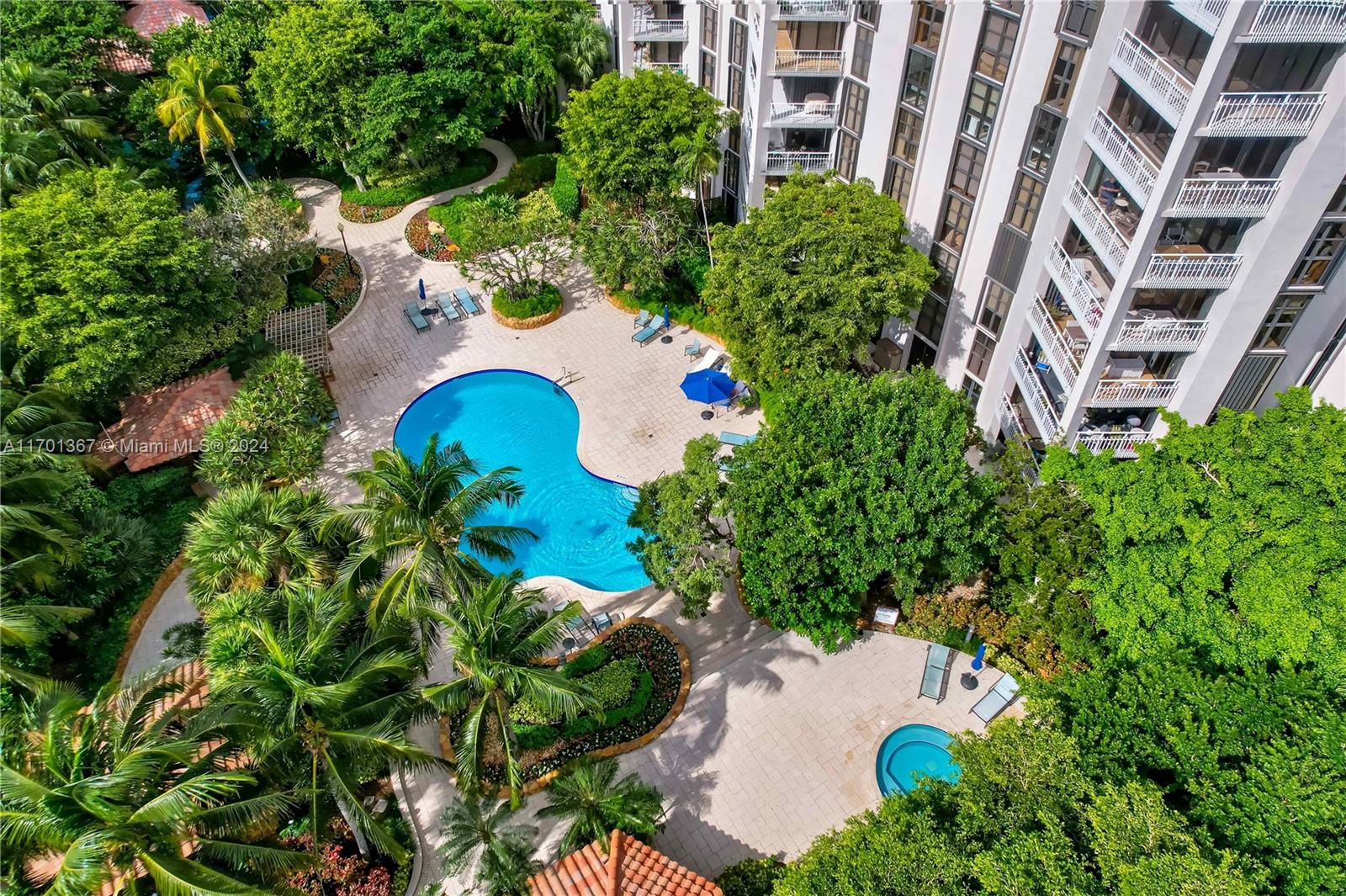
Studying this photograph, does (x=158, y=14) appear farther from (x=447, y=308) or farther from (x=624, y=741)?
(x=624, y=741)

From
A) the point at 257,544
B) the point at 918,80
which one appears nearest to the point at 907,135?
the point at 918,80

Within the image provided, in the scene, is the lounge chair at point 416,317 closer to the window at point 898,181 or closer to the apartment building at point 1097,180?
the apartment building at point 1097,180

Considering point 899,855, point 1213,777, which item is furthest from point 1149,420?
point 899,855

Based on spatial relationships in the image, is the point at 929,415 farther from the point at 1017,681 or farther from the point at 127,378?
the point at 127,378

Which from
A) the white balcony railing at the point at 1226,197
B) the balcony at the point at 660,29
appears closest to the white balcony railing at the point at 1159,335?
the white balcony railing at the point at 1226,197

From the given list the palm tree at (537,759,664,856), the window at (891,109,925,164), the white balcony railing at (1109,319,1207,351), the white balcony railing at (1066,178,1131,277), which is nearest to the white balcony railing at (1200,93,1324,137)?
the white balcony railing at (1066,178,1131,277)

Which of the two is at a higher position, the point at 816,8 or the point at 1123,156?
the point at 816,8
